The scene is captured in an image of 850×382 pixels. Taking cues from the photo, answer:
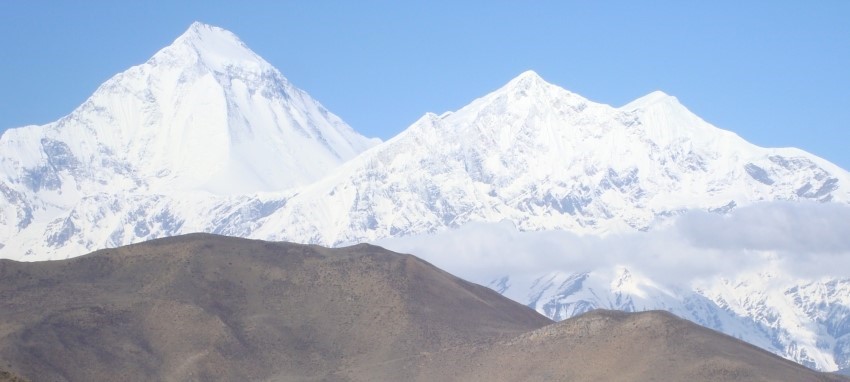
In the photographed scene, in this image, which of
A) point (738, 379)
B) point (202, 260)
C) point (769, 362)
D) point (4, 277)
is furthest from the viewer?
point (202, 260)

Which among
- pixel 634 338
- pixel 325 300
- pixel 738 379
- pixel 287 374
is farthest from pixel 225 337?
pixel 738 379

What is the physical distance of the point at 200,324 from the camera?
594ft

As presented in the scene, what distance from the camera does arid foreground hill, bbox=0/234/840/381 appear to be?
168 meters

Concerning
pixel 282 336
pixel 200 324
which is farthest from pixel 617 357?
pixel 200 324

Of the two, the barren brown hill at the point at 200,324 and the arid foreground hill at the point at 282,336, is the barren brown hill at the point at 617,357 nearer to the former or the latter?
the arid foreground hill at the point at 282,336

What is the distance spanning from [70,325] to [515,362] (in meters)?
48.3

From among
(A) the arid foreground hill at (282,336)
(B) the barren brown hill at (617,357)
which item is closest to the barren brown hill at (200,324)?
(A) the arid foreground hill at (282,336)

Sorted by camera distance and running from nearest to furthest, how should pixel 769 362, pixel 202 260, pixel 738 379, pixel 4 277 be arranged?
1. pixel 738 379
2. pixel 769 362
3. pixel 4 277
4. pixel 202 260

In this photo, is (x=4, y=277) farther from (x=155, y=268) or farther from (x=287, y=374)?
(x=287, y=374)

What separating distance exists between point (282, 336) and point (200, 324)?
10.3 metres

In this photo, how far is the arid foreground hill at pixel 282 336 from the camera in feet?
551

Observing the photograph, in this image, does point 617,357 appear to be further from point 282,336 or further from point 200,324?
point 200,324

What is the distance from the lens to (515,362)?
6919 inches

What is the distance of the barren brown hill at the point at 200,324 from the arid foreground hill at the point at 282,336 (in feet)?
0.59
